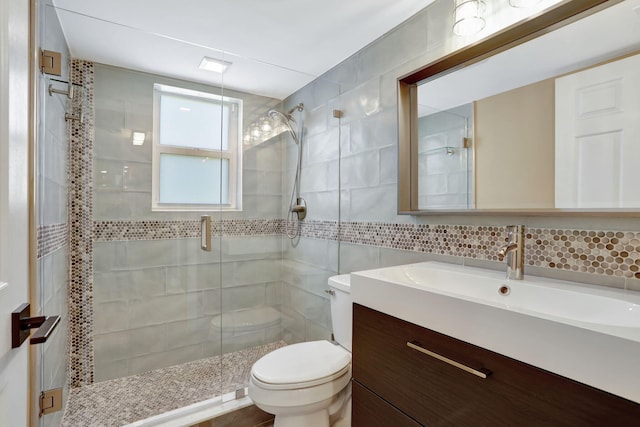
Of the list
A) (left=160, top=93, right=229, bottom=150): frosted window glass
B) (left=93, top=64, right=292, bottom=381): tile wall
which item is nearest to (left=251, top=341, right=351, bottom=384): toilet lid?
(left=93, top=64, right=292, bottom=381): tile wall

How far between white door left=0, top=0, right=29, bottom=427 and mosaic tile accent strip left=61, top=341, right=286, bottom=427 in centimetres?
119

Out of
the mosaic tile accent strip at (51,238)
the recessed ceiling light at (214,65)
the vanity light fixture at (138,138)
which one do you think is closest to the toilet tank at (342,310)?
the mosaic tile accent strip at (51,238)

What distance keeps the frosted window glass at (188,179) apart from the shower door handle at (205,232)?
0.13 metres

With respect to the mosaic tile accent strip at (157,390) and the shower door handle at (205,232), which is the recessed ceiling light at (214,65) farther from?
the mosaic tile accent strip at (157,390)

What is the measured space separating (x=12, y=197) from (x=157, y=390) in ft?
6.02

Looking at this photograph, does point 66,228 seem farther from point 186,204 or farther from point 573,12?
point 573,12

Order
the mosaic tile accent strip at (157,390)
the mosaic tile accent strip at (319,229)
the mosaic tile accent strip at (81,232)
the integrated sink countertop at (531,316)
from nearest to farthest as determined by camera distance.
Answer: the integrated sink countertop at (531,316)
the mosaic tile accent strip at (157,390)
the mosaic tile accent strip at (81,232)
the mosaic tile accent strip at (319,229)

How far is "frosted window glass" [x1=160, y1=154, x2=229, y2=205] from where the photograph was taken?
2.32 m

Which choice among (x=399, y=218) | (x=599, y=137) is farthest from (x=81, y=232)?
(x=599, y=137)

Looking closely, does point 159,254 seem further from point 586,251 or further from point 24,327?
point 586,251

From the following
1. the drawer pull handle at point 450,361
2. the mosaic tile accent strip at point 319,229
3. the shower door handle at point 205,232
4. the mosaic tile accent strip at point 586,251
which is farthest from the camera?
the shower door handle at point 205,232

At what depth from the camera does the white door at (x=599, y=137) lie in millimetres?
927

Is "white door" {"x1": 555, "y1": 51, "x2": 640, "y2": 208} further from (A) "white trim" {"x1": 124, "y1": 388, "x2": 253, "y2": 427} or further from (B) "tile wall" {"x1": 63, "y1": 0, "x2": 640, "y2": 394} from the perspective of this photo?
(A) "white trim" {"x1": 124, "y1": 388, "x2": 253, "y2": 427}

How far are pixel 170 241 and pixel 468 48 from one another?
2.25 meters
